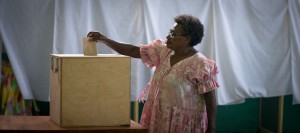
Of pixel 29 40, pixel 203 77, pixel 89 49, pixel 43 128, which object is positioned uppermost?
pixel 29 40

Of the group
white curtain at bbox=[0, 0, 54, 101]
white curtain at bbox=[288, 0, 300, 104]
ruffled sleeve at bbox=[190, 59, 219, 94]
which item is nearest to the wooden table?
ruffled sleeve at bbox=[190, 59, 219, 94]

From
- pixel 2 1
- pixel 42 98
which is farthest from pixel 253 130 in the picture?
pixel 2 1

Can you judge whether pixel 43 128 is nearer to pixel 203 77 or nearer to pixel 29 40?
pixel 203 77

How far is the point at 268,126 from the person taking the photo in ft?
18.7

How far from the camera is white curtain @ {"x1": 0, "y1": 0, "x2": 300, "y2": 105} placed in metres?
4.34

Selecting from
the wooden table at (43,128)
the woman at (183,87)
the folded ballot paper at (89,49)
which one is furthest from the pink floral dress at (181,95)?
the folded ballot paper at (89,49)

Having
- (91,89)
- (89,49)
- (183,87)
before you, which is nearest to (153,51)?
Answer: (183,87)

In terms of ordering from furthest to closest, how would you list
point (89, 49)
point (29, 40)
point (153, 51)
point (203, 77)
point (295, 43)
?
point (295, 43) → point (29, 40) → point (153, 51) → point (203, 77) → point (89, 49)

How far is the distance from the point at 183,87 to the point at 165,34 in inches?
60.7

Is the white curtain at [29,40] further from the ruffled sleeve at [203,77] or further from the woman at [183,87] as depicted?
the ruffled sleeve at [203,77]

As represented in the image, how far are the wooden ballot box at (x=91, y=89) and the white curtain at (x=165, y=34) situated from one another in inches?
65.1

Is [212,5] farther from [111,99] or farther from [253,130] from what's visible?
[111,99]

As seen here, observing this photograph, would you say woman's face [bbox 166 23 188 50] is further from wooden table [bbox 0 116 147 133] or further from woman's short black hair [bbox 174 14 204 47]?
wooden table [bbox 0 116 147 133]

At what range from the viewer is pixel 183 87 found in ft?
10.4
